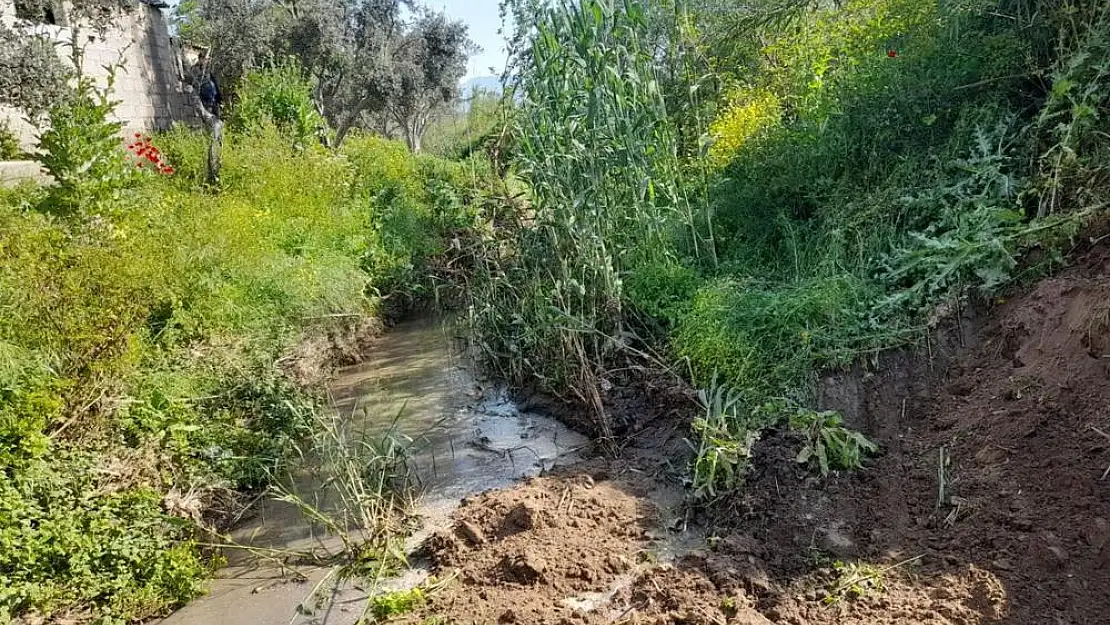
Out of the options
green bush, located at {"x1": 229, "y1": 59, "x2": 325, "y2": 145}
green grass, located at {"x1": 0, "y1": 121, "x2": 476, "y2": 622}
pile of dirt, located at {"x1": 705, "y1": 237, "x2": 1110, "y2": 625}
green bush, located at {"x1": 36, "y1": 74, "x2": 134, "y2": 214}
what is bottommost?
pile of dirt, located at {"x1": 705, "y1": 237, "x2": 1110, "y2": 625}

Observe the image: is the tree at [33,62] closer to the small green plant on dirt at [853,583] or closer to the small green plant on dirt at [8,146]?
the small green plant on dirt at [8,146]

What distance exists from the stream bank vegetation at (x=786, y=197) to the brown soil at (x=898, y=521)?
0.82 feet

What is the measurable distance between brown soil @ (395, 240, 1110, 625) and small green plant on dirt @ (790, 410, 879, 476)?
0.25 feet

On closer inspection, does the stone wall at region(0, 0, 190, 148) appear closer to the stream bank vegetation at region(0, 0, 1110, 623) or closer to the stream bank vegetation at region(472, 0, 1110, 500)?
the stream bank vegetation at region(0, 0, 1110, 623)

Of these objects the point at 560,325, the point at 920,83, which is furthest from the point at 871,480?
the point at 920,83

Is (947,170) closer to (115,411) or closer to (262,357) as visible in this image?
(262,357)

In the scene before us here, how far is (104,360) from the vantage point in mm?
4316

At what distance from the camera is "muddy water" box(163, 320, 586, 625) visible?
3.69 metres

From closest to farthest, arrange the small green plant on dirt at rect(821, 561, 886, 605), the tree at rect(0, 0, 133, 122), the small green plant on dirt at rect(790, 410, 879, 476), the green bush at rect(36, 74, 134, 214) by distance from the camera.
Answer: the small green plant on dirt at rect(821, 561, 886, 605)
the small green plant on dirt at rect(790, 410, 879, 476)
the green bush at rect(36, 74, 134, 214)
the tree at rect(0, 0, 133, 122)

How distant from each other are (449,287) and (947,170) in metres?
4.83

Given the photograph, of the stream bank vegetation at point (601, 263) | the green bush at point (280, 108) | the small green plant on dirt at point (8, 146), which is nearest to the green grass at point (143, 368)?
the stream bank vegetation at point (601, 263)

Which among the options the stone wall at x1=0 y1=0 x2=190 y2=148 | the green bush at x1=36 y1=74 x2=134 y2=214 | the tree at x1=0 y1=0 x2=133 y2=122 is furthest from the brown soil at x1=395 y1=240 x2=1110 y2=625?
the stone wall at x1=0 y1=0 x2=190 y2=148

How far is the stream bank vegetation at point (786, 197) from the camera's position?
164 inches

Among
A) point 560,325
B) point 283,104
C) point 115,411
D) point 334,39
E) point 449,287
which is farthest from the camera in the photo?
point 334,39
